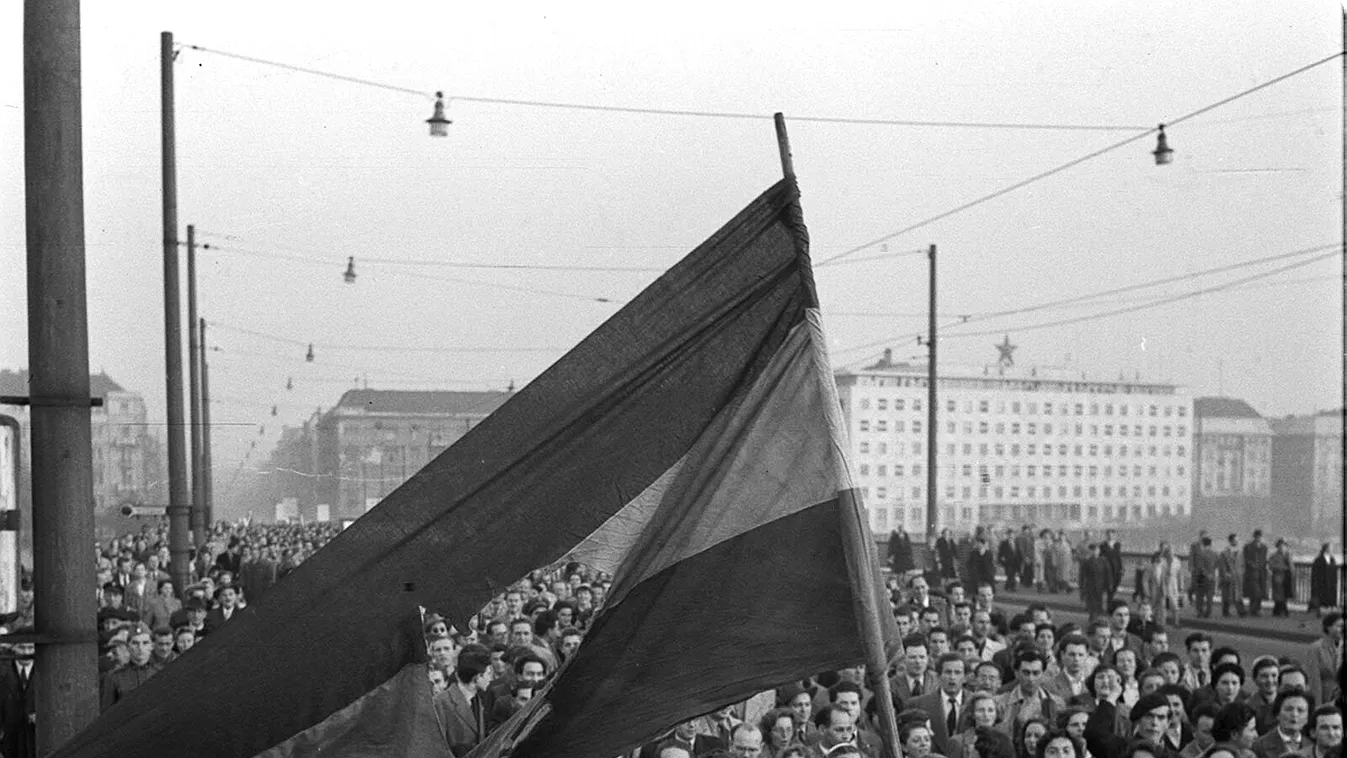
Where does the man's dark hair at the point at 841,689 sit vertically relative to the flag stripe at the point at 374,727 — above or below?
below

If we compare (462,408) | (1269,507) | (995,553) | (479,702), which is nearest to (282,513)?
(462,408)

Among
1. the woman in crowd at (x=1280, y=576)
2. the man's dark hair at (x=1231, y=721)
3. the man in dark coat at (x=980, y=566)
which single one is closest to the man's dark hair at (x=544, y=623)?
the man's dark hair at (x=1231, y=721)

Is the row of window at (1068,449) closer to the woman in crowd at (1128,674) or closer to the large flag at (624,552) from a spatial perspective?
the woman in crowd at (1128,674)

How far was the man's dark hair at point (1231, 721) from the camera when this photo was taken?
827cm

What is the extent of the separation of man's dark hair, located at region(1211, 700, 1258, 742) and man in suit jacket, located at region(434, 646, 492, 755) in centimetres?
369

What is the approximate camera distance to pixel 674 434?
4.06 meters

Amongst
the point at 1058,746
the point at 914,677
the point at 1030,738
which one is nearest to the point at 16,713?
the point at 914,677

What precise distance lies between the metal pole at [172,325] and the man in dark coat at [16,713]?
8.49 metres

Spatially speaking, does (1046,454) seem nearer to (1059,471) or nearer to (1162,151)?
(1059,471)

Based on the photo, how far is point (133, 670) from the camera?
31.6ft

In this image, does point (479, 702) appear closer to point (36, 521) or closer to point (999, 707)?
point (999, 707)

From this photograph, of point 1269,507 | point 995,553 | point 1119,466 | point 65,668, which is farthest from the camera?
point 1119,466

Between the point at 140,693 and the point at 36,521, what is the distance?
4.63 ft

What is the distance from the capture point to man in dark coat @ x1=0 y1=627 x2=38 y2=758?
9.05 metres
